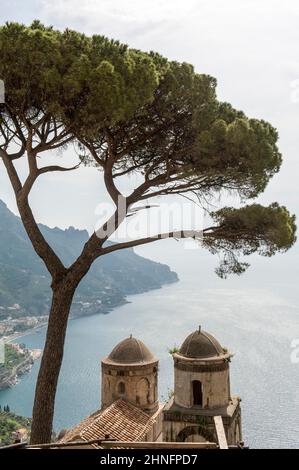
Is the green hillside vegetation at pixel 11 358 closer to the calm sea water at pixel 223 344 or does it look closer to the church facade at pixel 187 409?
the calm sea water at pixel 223 344

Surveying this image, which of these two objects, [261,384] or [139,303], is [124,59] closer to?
[261,384]

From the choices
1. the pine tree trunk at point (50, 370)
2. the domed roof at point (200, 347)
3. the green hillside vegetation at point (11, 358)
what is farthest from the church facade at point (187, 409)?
the green hillside vegetation at point (11, 358)

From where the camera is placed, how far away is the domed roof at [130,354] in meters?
19.1

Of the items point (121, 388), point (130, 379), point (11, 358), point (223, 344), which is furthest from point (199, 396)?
point (11, 358)

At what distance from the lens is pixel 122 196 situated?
1113 cm

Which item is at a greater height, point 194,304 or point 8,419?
point 194,304

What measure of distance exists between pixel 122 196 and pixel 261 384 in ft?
215

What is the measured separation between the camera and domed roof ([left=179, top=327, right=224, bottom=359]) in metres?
16.1

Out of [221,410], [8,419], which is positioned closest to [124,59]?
[221,410]

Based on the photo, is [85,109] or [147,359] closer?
[85,109]

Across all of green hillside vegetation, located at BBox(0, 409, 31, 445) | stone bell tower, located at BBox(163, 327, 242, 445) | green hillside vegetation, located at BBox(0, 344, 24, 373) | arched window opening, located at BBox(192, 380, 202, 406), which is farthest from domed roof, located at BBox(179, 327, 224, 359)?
green hillside vegetation, located at BBox(0, 344, 24, 373)

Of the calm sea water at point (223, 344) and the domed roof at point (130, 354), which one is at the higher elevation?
the domed roof at point (130, 354)

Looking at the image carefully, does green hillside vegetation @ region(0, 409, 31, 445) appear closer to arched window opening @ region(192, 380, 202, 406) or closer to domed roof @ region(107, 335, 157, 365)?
domed roof @ region(107, 335, 157, 365)

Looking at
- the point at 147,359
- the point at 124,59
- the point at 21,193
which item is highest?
the point at 124,59
